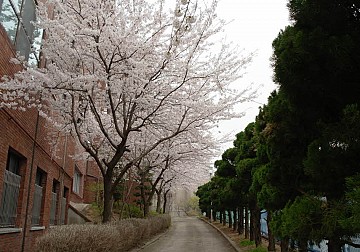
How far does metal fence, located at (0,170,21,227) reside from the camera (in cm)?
884

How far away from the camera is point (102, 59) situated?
9695mm

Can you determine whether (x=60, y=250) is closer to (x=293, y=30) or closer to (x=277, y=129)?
(x=277, y=129)

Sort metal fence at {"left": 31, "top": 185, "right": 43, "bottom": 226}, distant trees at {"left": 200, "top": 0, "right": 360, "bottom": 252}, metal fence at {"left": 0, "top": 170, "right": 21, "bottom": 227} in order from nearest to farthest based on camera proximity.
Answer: distant trees at {"left": 200, "top": 0, "right": 360, "bottom": 252} < metal fence at {"left": 0, "top": 170, "right": 21, "bottom": 227} < metal fence at {"left": 31, "top": 185, "right": 43, "bottom": 226}

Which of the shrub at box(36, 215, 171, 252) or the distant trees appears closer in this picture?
the distant trees

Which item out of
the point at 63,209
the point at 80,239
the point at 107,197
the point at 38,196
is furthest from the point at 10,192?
the point at 63,209

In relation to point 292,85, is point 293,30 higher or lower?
higher

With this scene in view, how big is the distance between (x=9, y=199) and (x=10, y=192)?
18 centimetres

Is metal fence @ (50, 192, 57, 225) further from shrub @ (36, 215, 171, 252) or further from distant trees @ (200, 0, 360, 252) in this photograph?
distant trees @ (200, 0, 360, 252)

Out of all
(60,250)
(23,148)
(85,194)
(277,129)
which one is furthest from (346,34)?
(85,194)

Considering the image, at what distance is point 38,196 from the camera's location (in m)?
12.4

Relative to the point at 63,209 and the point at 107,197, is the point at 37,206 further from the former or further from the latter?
the point at 63,209

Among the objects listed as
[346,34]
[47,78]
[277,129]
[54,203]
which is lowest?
[54,203]

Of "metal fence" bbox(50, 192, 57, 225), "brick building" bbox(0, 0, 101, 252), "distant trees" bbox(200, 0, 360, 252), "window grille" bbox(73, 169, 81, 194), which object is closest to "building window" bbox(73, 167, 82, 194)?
"window grille" bbox(73, 169, 81, 194)

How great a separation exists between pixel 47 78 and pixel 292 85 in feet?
23.0
